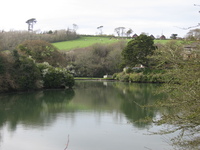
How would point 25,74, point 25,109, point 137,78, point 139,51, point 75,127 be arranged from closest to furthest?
1. point 75,127
2. point 25,109
3. point 25,74
4. point 137,78
5. point 139,51

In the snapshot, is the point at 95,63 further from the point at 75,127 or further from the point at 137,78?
the point at 75,127

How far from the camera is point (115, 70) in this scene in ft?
180

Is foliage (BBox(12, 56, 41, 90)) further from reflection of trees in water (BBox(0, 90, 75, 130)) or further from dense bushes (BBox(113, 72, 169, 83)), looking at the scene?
dense bushes (BBox(113, 72, 169, 83))

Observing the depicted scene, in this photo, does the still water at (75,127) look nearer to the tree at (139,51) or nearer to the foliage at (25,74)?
the foliage at (25,74)

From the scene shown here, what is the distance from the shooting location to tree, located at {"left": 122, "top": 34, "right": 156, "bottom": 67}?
148ft

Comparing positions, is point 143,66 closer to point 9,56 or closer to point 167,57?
point 9,56

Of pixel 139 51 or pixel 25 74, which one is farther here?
→ pixel 139 51

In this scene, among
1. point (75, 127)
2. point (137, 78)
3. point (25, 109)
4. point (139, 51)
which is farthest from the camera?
point (139, 51)

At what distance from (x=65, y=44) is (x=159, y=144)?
198ft

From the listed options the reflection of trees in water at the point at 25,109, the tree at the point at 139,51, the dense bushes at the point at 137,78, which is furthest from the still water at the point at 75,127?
the tree at the point at 139,51

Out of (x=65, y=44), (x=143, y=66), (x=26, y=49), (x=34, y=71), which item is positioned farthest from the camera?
(x=65, y=44)

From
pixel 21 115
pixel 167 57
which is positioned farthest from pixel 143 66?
pixel 167 57

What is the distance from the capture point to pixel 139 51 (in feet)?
148

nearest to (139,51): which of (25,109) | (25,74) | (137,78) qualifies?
(137,78)
